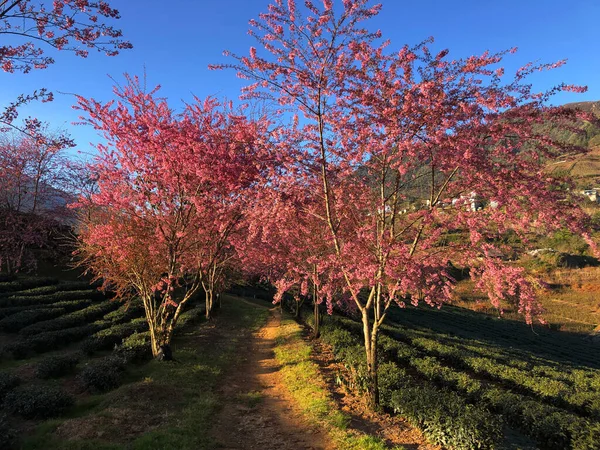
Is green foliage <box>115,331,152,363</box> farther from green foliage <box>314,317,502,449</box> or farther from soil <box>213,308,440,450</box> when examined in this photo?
green foliage <box>314,317,502,449</box>

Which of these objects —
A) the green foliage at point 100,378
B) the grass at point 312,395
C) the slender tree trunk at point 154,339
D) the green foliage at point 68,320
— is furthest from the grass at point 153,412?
the green foliage at point 68,320

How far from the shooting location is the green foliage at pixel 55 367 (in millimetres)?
10727

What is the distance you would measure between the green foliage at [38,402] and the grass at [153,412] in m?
0.36

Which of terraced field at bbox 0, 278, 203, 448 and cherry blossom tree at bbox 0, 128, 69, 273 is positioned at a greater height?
cherry blossom tree at bbox 0, 128, 69, 273

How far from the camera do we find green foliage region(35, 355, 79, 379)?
35.2 ft

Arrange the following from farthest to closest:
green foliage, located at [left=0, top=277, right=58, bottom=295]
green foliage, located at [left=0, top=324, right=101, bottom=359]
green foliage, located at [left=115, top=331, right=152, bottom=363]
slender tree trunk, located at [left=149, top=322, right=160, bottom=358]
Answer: green foliage, located at [left=0, top=277, right=58, bottom=295], green foliage, located at [left=0, top=324, right=101, bottom=359], slender tree trunk, located at [left=149, top=322, right=160, bottom=358], green foliage, located at [left=115, top=331, right=152, bottom=363]

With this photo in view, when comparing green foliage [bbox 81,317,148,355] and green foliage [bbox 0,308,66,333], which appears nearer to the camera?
green foliage [bbox 81,317,148,355]

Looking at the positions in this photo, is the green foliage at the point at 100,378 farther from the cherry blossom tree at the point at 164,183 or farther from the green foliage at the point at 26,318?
the green foliage at the point at 26,318

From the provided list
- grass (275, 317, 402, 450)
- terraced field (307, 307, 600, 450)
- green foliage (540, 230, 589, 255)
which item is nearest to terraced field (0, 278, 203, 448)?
grass (275, 317, 402, 450)

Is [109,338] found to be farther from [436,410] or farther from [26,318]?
[436,410]

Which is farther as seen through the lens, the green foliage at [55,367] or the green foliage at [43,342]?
the green foliage at [43,342]

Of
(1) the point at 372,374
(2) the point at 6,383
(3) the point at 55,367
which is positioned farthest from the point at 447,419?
(3) the point at 55,367

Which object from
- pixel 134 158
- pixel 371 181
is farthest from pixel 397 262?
pixel 134 158

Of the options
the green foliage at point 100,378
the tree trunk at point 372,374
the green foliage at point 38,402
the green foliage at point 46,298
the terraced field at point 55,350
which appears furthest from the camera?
the green foliage at point 46,298
